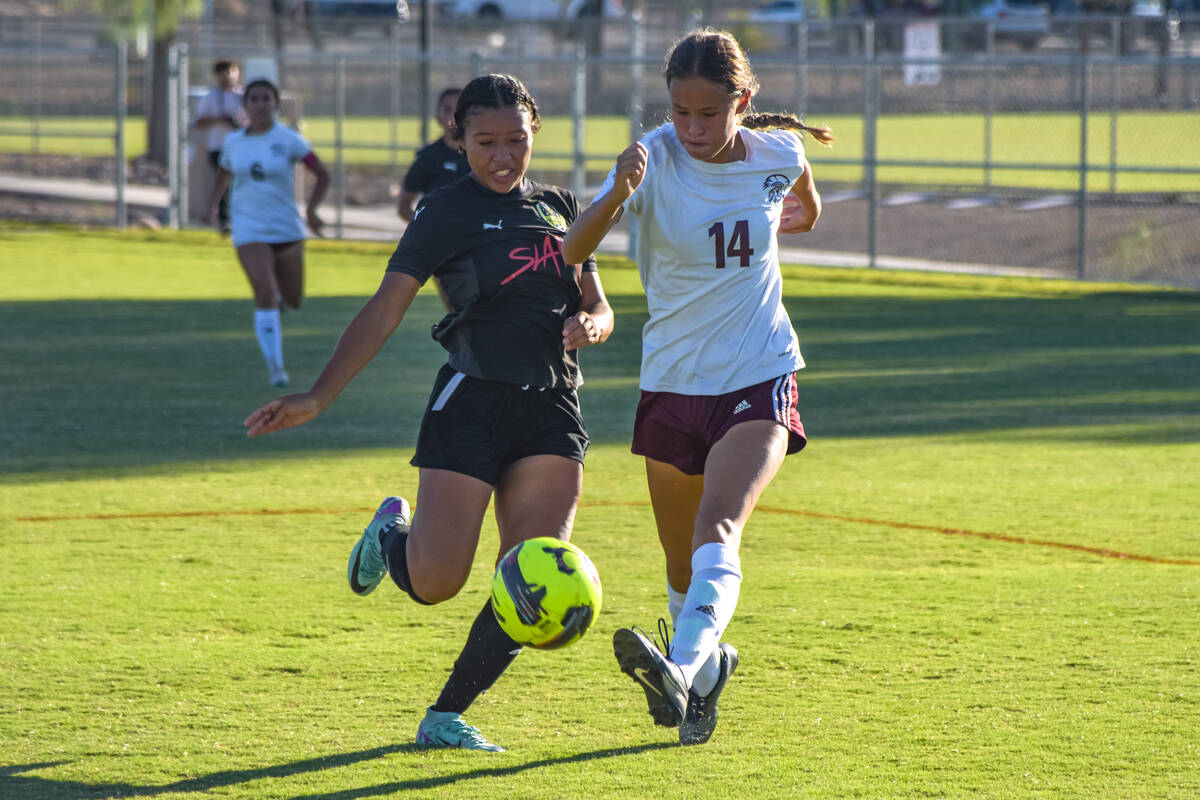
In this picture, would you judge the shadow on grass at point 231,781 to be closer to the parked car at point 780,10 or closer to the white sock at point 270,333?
the white sock at point 270,333

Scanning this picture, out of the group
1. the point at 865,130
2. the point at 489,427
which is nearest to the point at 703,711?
the point at 489,427

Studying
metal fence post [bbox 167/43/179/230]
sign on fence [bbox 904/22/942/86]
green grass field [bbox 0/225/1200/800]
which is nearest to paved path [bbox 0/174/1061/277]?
metal fence post [bbox 167/43/179/230]

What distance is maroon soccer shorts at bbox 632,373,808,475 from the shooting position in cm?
484

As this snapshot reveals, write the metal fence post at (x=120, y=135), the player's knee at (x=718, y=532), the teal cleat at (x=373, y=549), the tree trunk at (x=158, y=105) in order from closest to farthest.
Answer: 1. the player's knee at (x=718, y=532)
2. the teal cleat at (x=373, y=549)
3. the metal fence post at (x=120, y=135)
4. the tree trunk at (x=158, y=105)

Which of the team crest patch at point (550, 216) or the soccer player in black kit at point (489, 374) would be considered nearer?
the soccer player in black kit at point (489, 374)

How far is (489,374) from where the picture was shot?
4969mm

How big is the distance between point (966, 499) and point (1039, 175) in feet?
76.0

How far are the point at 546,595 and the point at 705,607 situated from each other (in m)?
0.44

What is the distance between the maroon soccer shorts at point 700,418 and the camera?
4.84 m

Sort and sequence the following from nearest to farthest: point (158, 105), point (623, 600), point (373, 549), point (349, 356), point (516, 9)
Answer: point (349, 356) < point (373, 549) < point (623, 600) < point (158, 105) < point (516, 9)

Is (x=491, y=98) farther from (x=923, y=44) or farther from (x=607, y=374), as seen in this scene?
(x=923, y=44)

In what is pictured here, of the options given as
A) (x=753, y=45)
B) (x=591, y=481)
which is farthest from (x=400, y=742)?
(x=753, y=45)

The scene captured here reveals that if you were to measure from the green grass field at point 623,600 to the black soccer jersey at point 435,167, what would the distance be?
5.27 feet

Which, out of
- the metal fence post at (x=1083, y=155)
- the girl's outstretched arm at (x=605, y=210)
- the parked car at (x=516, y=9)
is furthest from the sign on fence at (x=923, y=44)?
the parked car at (x=516, y=9)
